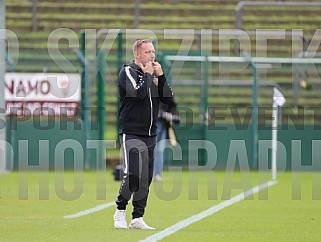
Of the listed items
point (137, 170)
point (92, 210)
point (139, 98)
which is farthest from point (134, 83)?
point (92, 210)

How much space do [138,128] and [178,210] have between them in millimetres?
2761

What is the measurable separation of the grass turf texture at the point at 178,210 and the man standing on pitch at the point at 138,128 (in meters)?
Answer: 0.36

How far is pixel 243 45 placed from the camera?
2538cm

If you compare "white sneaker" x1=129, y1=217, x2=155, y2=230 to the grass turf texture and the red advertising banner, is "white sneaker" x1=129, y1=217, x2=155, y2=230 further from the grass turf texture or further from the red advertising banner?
the red advertising banner

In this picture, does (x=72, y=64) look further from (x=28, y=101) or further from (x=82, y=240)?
(x=82, y=240)

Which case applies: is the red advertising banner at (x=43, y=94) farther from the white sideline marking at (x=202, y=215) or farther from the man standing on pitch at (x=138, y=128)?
the man standing on pitch at (x=138, y=128)

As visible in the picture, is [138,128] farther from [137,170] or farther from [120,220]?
[120,220]

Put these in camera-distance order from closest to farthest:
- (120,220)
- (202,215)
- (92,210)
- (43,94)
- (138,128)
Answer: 1. (138,128)
2. (120,220)
3. (202,215)
4. (92,210)
5. (43,94)

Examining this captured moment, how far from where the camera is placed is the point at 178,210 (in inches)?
516

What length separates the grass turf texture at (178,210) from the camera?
10.1 meters

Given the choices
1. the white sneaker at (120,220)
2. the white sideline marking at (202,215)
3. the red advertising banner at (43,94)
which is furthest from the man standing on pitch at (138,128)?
the red advertising banner at (43,94)

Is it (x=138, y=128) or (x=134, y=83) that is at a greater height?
(x=134, y=83)

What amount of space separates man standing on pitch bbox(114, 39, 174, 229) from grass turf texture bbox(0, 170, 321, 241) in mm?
Answer: 357

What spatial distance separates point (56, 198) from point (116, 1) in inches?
603
